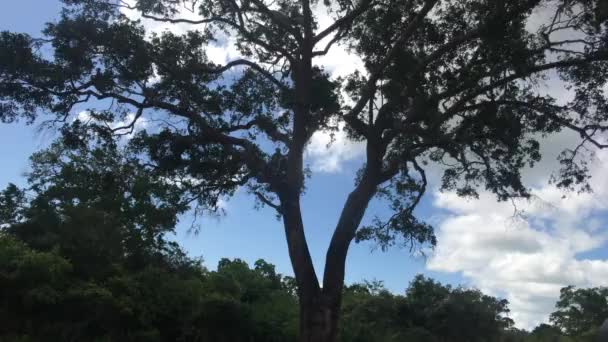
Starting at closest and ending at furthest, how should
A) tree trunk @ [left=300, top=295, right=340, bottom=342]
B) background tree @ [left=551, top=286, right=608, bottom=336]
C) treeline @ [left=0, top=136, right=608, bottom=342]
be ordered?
tree trunk @ [left=300, top=295, right=340, bottom=342], treeline @ [left=0, top=136, right=608, bottom=342], background tree @ [left=551, top=286, right=608, bottom=336]

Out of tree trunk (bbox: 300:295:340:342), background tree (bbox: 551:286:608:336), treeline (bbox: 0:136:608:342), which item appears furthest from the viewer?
background tree (bbox: 551:286:608:336)

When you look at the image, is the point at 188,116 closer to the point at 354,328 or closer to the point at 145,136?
the point at 145,136

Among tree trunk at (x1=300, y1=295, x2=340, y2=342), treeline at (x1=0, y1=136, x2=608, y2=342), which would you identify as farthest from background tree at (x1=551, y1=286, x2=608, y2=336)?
tree trunk at (x1=300, y1=295, x2=340, y2=342)

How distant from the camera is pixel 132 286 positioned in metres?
14.6

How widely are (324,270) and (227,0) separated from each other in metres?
6.78

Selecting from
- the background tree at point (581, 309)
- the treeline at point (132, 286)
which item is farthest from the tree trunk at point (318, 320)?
the background tree at point (581, 309)

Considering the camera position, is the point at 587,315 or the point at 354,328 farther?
the point at 587,315

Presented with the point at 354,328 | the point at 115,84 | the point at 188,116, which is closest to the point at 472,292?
the point at 354,328

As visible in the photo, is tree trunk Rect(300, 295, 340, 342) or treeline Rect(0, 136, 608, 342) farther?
treeline Rect(0, 136, 608, 342)

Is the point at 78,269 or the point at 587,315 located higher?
the point at 587,315

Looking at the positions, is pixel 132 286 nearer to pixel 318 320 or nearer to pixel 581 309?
pixel 318 320

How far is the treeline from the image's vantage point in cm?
1333

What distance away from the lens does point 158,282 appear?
1536 centimetres

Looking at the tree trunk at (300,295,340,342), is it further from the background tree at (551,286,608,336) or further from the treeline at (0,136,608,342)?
the background tree at (551,286,608,336)
